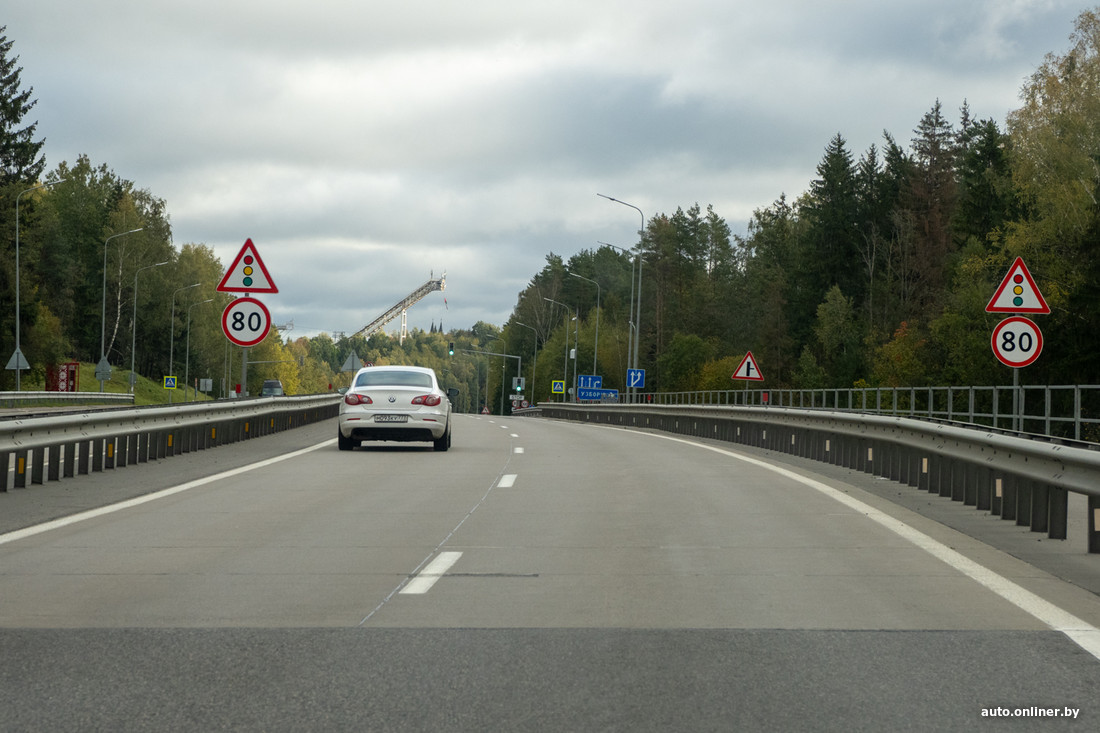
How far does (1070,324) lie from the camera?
44781mm

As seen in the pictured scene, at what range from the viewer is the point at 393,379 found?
2178cm

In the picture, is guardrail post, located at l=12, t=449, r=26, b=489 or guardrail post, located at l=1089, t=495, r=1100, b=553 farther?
guardrail post, located at l=12, t=449, r=26, b=489

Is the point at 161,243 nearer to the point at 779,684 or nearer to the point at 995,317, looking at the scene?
the point at 995,317

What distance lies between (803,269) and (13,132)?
52.9m

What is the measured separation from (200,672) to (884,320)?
87.5 metres

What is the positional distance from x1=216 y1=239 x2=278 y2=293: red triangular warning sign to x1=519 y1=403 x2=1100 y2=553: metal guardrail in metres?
8.39

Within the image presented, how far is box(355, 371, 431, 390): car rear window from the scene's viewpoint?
2162cm

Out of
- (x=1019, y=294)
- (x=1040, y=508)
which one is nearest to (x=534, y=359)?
(x=1019, y=294)

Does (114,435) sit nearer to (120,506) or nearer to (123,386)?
(120,506)

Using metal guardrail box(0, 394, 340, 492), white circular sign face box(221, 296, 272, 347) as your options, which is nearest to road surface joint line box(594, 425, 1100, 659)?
metal guardrail box(0, 394, 340, 492)

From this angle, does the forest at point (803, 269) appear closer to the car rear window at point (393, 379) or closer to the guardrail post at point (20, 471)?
the car rear window at point (393, 379)

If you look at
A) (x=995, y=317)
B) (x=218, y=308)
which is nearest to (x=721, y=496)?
(x=995, y=317)

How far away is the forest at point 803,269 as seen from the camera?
54781 millimetres

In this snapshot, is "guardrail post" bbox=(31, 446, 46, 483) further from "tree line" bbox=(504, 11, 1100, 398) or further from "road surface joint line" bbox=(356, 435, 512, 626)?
"tree line" bbox=(504, 11, 1100, 398)
